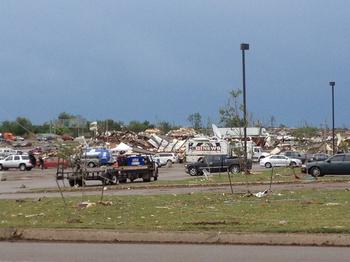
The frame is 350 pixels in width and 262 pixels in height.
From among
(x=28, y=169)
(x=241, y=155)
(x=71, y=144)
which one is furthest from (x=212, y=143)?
(x=71, y=144)

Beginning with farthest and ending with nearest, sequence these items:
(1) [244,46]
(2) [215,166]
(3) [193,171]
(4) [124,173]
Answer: (2) [215,166]
(3) [193,171]
(1) [244,46]
(4) [124,173]

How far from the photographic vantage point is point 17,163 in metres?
70.2

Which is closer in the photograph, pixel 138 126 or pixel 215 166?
pixel 215 166

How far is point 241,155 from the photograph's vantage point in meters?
43.3

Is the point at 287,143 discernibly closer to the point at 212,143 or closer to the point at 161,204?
the point at 212,143

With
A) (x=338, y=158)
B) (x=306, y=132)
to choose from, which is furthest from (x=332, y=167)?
(x=306, y=132)

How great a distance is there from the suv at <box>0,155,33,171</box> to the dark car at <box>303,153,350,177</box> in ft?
128

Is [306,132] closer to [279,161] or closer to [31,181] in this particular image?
[279,161]

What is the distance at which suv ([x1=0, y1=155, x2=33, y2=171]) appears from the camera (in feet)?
228

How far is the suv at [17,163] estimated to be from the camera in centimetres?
6956

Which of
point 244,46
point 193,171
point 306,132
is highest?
point 244,46

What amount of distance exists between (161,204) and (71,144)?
351 centimetres

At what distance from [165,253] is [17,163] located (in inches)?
2445

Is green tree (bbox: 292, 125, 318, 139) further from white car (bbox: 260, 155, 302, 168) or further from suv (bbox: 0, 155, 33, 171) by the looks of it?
suv (bbox: 0, 155, 33, 171)
